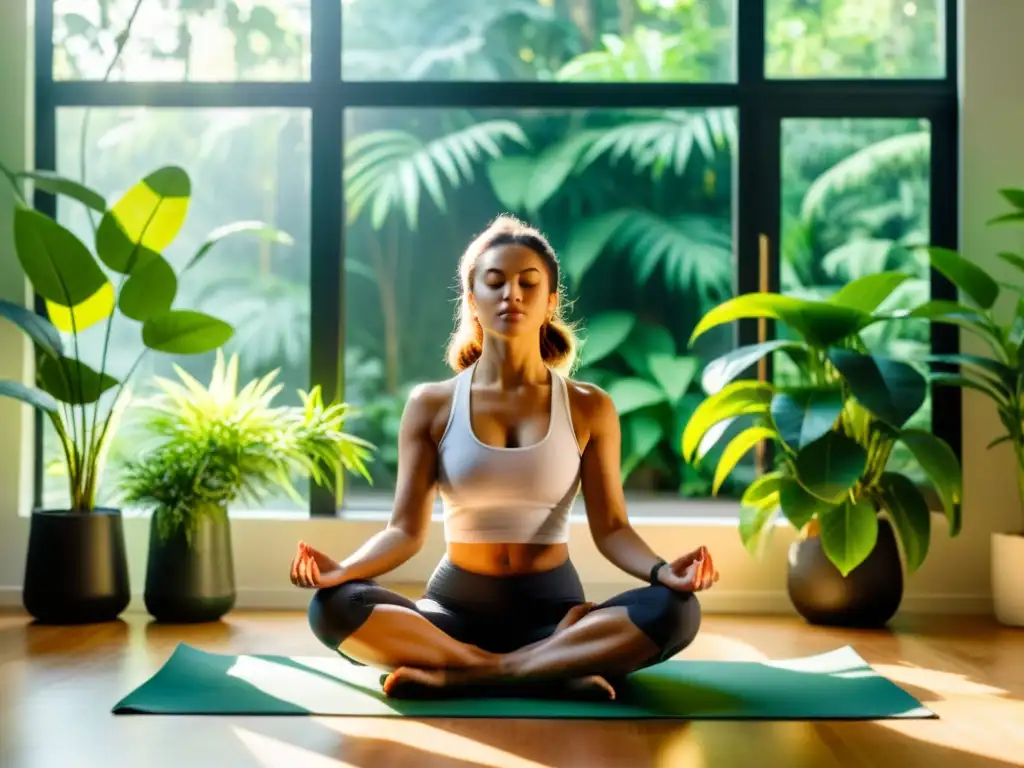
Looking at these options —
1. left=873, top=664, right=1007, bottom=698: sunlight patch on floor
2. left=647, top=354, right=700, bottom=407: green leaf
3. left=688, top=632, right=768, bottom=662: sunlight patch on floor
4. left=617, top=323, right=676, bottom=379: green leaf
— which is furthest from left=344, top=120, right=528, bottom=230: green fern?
left=873, top=664, right=1007, bottom=698: sunlight patch on floor

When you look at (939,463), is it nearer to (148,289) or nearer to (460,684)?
(460,684)

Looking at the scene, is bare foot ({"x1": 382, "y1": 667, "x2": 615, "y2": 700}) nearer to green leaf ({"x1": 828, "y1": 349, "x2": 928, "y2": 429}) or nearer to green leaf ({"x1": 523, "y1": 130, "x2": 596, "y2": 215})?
green leaf ({"x1": 828, "y1": 349, "x2": 928, "y2": 429})

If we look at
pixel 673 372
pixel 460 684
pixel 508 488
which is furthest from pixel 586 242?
pixel 460 684

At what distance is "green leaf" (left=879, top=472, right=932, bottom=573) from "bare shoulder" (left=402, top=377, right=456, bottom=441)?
1514 mm

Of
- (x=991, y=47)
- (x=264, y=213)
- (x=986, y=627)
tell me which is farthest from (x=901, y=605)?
(x=264, y=213)

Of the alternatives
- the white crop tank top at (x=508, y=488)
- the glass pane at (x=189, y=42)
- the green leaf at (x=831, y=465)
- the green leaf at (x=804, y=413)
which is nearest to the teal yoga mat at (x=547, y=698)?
the white crop tank top at (x=508, y=488)

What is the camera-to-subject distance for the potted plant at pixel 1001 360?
378 centimetres

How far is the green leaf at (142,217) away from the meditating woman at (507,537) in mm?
1199

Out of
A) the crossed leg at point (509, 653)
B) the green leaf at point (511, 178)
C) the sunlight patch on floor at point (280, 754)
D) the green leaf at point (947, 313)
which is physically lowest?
the sunlight patch on floor at point (280, 754)

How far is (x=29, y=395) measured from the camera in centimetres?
370

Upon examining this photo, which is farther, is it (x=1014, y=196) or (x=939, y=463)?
(x=1014, y=196)

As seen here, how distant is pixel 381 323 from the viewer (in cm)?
451

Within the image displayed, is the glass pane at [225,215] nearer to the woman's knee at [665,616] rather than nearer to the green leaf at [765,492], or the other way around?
the green leaf at [765,492]

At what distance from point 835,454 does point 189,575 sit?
1906 mm
